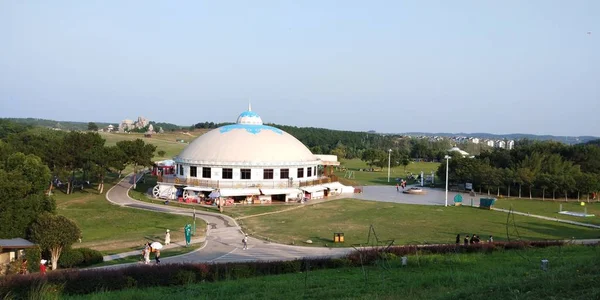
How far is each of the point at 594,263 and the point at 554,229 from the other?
25.2m

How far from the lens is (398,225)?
36.3 meters

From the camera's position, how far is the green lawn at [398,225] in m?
31.8

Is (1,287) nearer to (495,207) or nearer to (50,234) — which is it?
(50,234)

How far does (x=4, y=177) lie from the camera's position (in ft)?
94.4

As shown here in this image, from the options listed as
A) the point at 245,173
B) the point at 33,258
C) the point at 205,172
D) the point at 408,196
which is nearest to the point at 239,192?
the point at 245,173

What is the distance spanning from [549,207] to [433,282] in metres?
40.9

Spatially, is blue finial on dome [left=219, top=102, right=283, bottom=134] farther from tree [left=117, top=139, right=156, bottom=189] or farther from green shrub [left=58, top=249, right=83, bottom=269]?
green shrub [left=58, top=249, right=83, bottom=269]

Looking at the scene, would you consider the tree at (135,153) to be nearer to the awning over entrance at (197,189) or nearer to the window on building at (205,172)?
the window on building at (205,172)

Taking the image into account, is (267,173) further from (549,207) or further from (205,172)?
(549,207)

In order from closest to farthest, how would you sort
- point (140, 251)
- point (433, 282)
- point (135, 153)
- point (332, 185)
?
point (433, 282), point (140, 251), point (135, 153), point (332, 185)

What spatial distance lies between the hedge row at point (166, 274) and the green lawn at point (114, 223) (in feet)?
37.8

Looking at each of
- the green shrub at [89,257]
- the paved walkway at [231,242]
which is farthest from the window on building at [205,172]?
the green shrub at [89,257]

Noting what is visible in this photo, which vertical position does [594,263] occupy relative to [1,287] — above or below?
above

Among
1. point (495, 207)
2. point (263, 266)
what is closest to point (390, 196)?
point (495, 207)
